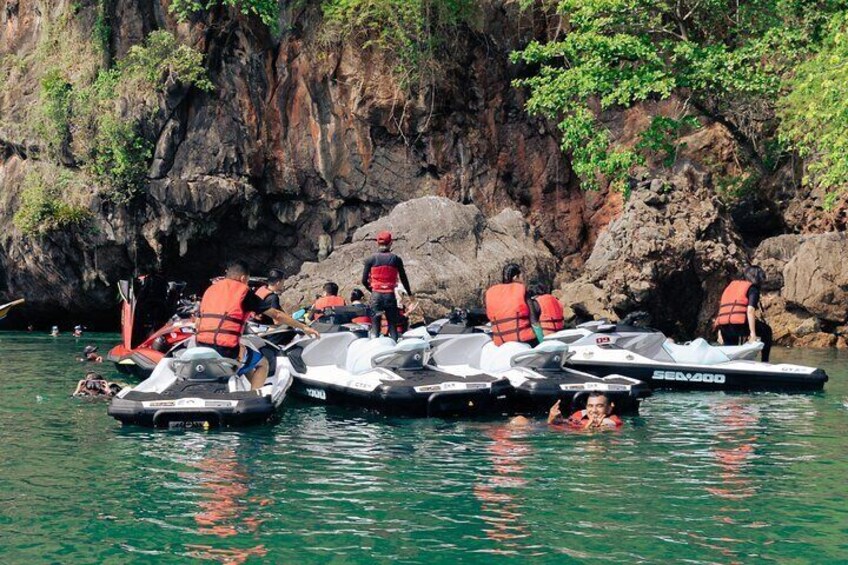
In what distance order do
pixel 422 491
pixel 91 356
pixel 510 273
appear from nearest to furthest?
pixel 422 491
pixel 510 273
pixel 91 356

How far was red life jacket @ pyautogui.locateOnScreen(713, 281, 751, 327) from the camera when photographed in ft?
57.7

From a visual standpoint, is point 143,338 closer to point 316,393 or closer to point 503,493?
point 316,393

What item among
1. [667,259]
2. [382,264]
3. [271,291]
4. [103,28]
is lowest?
[271,291]

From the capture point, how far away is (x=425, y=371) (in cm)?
1356

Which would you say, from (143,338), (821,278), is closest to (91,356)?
(143,338)

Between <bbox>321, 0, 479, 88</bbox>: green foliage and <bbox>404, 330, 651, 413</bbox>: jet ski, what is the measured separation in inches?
726

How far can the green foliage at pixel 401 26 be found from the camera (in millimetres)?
31609

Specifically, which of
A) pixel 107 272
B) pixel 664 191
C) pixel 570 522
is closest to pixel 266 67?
pixel 107 272

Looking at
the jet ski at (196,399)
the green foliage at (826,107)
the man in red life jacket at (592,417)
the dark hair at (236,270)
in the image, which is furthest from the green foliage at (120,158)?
the man in red life jacket at (592,417)

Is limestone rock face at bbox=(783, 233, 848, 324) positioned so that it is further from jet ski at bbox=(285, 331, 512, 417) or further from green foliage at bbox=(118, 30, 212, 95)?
green foliage at bbox=(118, 30, 212, 95)

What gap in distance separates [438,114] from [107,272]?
11288 mm

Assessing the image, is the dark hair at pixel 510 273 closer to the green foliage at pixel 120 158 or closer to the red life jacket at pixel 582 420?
the red life jacket at pixel 582 420

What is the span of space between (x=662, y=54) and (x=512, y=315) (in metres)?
17.0

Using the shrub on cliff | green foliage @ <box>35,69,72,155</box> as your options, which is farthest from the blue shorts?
green foliage @ <box>35,69,72,155</box>
